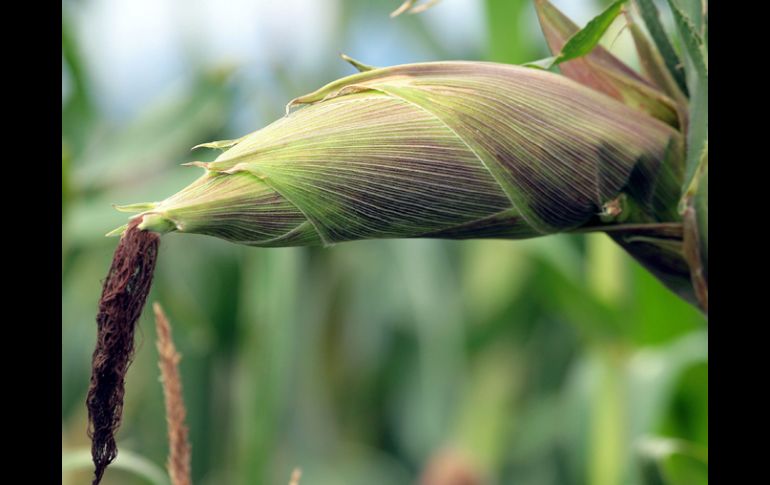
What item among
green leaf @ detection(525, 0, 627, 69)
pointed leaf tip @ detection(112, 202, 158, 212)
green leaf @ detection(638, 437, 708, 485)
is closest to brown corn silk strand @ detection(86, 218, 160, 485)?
pointed leaf tip @ detection(112, 202, 158, 212)

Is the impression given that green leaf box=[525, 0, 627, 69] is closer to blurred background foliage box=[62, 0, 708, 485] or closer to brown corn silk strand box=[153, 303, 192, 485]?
brown corn silk strand box=[153, 303, 192, 485]

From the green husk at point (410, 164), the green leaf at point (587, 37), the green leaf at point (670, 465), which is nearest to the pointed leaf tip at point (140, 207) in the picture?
the green husk at point (410, 164)

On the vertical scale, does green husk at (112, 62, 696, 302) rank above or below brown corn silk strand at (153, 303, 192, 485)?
above

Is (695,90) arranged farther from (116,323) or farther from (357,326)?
(357,326)

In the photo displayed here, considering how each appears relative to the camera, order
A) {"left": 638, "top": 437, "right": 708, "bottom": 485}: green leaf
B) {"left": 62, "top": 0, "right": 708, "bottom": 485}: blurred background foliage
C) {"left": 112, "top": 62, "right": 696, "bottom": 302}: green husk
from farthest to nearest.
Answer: {"left": 62, "top": 0, "right": 708, "bottom": 485}: blurred background foliage → {"left": 638, "top": 437, "right": 708, "bottom": 485}: green leaf → {"left": 112, "top": 62, "right": 696, "bottom": 302}: green husk

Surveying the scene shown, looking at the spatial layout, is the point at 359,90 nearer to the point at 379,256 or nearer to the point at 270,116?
the point at 270,116

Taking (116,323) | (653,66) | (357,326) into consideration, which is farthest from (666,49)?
(357,326)
